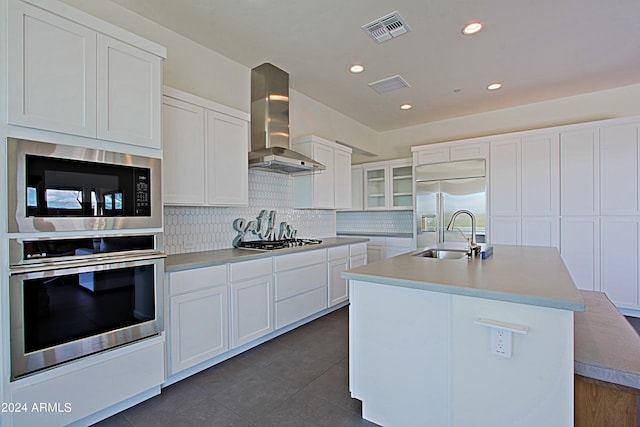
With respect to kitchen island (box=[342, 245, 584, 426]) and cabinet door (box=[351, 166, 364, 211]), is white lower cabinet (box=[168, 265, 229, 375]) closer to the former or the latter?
kitchen island (box=[342, 245, 584, 426])

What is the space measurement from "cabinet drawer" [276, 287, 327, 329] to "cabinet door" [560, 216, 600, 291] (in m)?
3.24

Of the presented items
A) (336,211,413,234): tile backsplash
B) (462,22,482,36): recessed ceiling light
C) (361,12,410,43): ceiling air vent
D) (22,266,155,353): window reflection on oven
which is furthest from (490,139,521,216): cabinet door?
(22,266,155,353): window reflection on oven

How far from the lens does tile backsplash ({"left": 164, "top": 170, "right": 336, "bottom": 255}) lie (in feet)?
9.09

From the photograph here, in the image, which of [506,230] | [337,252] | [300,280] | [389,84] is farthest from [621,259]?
[300,280]

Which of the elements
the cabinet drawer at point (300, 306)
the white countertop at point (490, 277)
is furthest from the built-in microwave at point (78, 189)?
the cabinet drawer at point (300, 306)

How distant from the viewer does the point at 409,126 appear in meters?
5.75

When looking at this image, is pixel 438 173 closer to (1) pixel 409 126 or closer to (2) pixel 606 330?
(1) pixel 409 126

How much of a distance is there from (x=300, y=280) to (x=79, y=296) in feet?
6.41

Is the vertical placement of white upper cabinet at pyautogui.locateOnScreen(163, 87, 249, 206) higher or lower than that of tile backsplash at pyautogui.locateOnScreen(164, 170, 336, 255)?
higher

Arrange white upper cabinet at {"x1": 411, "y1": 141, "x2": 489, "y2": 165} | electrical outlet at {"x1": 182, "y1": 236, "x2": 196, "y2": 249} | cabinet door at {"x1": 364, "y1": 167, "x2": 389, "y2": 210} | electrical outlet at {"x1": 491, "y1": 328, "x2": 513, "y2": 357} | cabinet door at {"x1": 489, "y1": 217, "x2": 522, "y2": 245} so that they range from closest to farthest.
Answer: electrical outlet at {"x1": 491, "y1": 328, "x2": 513, "y2": 357}
electrical outlet at {"x1": 182, "y1": 236, "x2": 196, "y2": 249}
cabinet door at {"x1": 489, "y1": 217, "x2": 522, "y2": 245}
white upper cabinet at {"x1": 411, "y1": 141, "x2": 489, "y2": 165}
cabinet door at {"x1": 364, "y1": 167, "x2": 389, "y2": 210}

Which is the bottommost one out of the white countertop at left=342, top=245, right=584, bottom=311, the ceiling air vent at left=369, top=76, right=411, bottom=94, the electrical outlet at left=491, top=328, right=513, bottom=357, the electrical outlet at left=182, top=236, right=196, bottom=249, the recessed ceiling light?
the electrical outlet at left=491, top=328, right=513, bottom=357

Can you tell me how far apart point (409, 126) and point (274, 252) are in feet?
13.5

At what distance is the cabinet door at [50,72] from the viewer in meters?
1.48

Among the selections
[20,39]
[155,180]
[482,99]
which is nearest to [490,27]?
[482,99]
